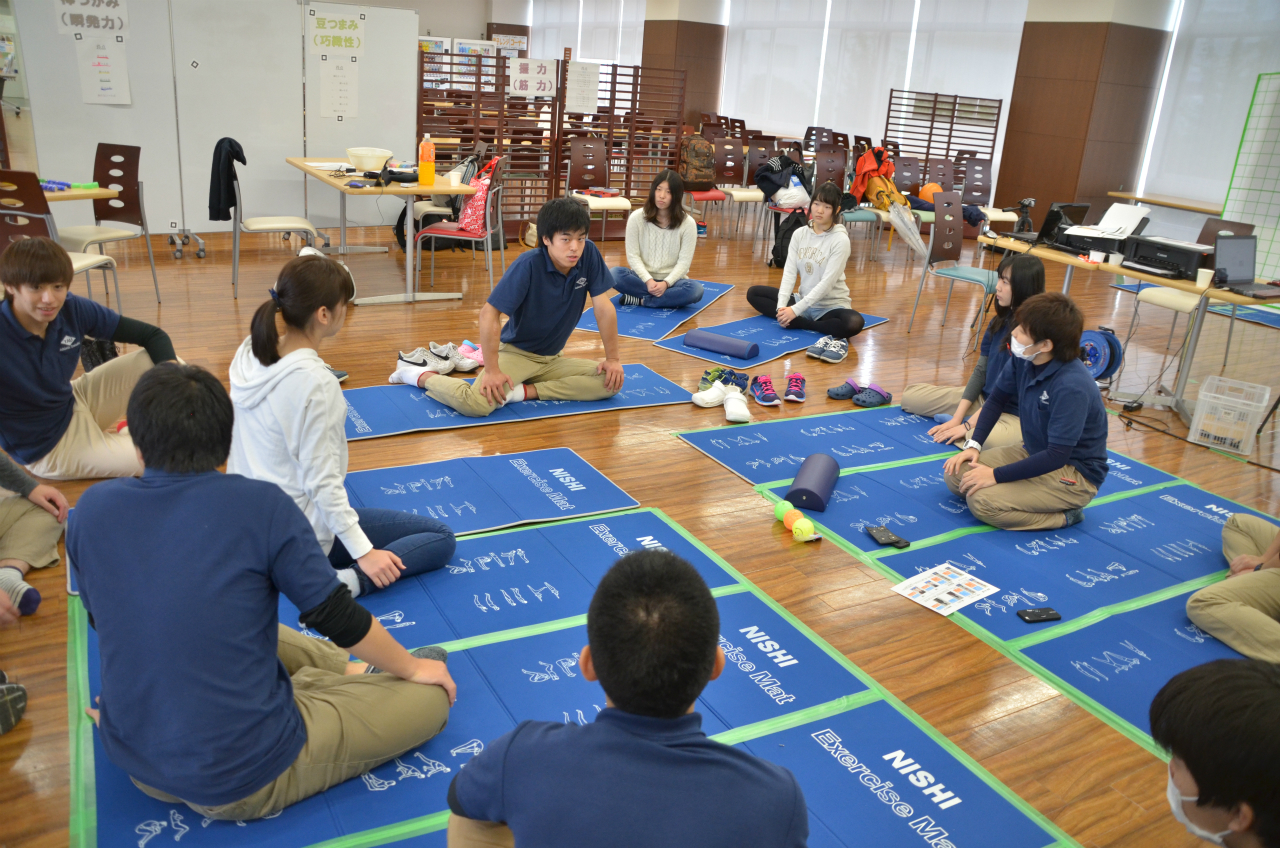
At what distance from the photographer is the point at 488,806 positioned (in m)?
1.24

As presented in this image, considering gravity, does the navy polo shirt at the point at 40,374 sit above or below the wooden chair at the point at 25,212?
below

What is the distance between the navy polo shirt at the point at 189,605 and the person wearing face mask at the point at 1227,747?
1.41 m

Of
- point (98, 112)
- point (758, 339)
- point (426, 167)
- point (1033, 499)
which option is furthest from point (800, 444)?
point (98, 112)

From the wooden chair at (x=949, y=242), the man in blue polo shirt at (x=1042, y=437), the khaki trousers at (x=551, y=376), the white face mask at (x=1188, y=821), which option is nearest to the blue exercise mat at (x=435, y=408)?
the khaki trousers at (x=551, y=376)

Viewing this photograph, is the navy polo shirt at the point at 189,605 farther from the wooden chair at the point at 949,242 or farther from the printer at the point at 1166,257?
the wooden chair at the point at 949,242

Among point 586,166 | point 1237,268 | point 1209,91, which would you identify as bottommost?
point 1237,268

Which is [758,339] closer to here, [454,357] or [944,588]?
[454,357]

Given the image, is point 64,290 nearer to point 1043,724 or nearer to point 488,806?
point 488,806

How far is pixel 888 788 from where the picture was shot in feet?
7.28

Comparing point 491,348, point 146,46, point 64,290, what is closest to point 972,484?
point 491,348

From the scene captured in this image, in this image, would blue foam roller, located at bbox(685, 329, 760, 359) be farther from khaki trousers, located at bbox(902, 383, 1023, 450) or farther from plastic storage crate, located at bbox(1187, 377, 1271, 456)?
plastic storage crate, located at bbox(1187, 377, 1271, 456)

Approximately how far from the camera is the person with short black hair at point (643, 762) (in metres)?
1.11

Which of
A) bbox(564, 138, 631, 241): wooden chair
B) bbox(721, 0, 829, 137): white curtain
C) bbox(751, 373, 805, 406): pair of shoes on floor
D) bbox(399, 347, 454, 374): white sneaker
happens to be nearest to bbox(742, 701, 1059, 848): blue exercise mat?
bbox(751, 373, 805, 406): pair of shoes on floor

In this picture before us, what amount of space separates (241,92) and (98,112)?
44.3 inches
